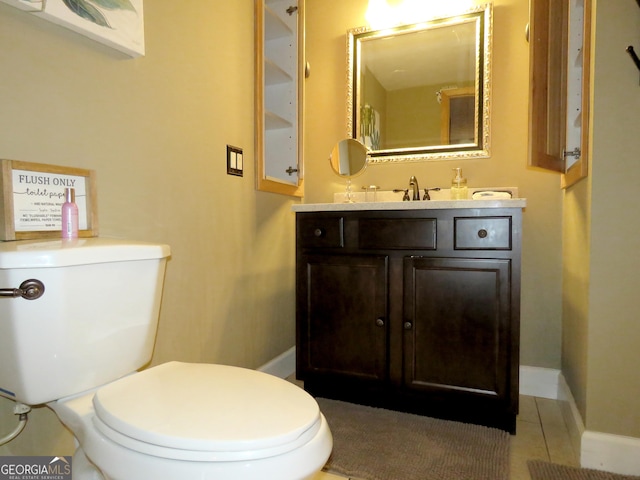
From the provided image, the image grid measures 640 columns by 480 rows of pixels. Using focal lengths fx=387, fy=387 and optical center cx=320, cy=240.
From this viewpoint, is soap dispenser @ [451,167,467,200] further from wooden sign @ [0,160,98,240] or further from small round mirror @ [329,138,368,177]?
wooden sign @ [0,160,98,240]

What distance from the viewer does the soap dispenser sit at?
181cm

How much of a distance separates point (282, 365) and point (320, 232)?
81 centimetres

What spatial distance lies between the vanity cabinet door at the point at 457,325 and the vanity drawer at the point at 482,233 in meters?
0.05

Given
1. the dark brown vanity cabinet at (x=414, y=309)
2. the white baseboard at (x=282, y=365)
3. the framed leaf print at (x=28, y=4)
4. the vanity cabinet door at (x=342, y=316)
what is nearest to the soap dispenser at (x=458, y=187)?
the dark brown vanity cabinet at (x=414, y=309)

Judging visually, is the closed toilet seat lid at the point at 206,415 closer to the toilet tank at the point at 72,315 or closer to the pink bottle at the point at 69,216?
the toilet tank at the point at 72,315

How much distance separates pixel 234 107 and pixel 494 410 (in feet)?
5.29

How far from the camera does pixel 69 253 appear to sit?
0.77 meters

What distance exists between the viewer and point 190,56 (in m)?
1.43

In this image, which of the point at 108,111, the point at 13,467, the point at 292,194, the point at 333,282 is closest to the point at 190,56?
the point at 108,111

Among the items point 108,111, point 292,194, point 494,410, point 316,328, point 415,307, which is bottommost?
point 494,410

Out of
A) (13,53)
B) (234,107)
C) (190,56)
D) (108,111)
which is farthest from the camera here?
(234,107)

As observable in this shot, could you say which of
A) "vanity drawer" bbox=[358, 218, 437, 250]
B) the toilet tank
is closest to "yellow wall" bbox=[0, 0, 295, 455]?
the toilet tank

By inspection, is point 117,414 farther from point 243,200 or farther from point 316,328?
point 243,200

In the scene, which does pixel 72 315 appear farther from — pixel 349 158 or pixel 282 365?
pixel 349 158
